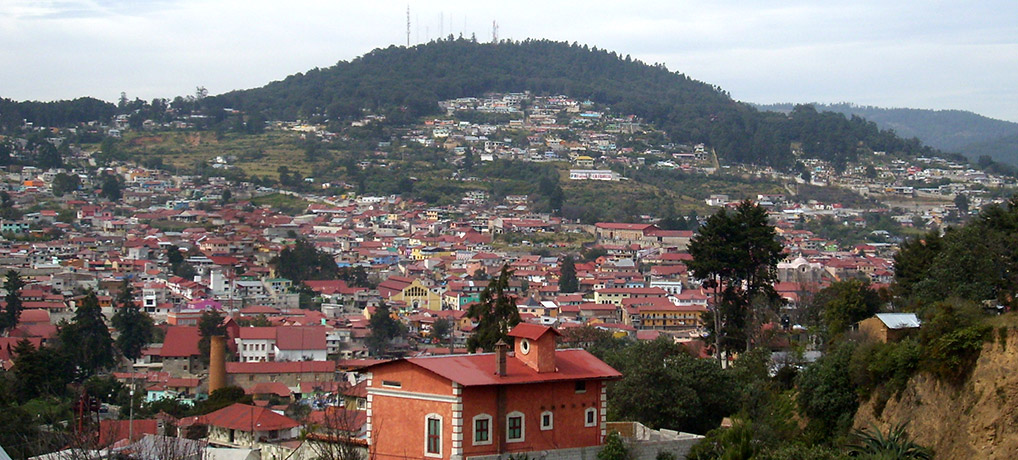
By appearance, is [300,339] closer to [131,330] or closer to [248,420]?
[131,330]

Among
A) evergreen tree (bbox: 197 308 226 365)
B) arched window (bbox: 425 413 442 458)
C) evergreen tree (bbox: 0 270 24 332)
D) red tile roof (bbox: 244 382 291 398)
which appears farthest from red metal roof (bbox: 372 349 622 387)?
evergreen tree (bbox: 0 270 24 332)

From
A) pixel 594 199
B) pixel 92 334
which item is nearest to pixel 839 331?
pixel 92 334

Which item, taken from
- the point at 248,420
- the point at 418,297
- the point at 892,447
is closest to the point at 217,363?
the point at 248,420

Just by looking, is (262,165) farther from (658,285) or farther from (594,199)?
(658,285)

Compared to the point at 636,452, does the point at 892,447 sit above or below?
above

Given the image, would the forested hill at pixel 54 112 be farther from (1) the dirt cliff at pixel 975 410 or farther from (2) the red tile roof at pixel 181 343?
(1) the dirt cliff at pixel 975 410
